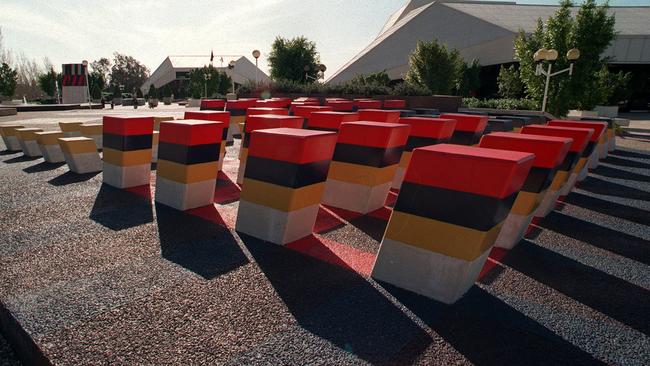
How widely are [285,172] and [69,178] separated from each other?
608 cm

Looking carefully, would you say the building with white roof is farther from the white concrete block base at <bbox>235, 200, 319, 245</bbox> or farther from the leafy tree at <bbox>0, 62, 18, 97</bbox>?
the white concrete block base at <bbox>235, 200, 319, 245</bbox>

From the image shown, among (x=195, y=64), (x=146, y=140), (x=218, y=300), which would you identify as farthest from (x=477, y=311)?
(x=195, y=64)

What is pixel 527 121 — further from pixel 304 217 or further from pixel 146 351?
pixel 146 351

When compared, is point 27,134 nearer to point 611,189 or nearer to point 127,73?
point 611,189

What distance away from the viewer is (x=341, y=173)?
6.39 m

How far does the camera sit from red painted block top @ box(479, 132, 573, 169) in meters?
5.08

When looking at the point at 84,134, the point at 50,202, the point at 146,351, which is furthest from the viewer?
the point at 84,134

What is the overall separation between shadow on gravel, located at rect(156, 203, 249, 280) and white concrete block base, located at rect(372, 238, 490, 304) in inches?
63.8

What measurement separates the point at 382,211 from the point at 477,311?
3.07 meters

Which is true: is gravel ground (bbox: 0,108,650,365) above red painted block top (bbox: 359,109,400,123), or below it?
below

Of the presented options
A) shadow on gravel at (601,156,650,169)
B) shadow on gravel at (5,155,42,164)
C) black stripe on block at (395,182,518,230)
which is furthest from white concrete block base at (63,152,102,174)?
shadow on gravel at (601,156,650,169)

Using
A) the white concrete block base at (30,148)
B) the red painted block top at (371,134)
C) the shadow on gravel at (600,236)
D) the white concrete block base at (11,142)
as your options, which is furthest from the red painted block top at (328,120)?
the white concrete block base at (11,142)

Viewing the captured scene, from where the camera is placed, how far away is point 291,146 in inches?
188

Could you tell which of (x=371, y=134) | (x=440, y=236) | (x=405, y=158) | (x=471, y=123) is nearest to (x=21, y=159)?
(x=371, y=134)
